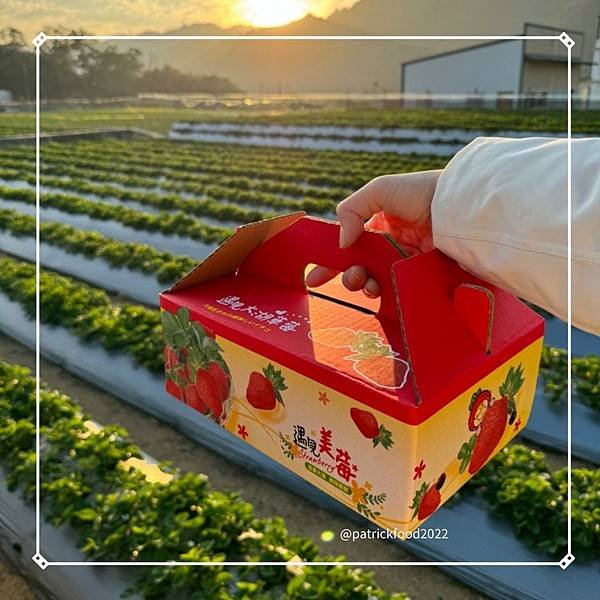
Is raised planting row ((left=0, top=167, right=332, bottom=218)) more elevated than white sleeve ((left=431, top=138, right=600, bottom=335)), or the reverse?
white sleeve ((left=431, top=138, right=600, bottom=335))

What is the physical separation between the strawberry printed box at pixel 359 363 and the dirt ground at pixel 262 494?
1262mm

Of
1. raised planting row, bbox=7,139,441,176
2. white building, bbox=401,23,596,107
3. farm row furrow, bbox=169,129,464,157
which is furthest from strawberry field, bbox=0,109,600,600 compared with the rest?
white building, bbox=401,23,596,107

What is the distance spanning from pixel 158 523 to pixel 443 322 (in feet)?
4.72

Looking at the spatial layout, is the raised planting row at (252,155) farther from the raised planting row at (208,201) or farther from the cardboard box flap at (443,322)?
the cardboard box flap at (443,322)

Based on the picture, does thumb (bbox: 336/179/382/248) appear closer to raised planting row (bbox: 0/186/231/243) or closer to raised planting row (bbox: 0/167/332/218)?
raised planting row (bbox: 0/186/231/243)

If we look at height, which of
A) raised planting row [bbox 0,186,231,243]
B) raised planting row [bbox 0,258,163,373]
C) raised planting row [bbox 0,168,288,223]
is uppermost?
raised planting row [bbox 0,168,288,223]

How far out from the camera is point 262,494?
8.03ft

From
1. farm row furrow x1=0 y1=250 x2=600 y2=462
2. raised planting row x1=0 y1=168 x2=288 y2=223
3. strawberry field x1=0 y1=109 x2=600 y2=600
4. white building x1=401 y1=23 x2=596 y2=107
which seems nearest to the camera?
strawberry field x1=0 y1=109 x2=600 y2=600

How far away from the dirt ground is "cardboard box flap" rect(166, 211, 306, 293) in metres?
1.41

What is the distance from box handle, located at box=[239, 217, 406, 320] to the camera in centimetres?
95

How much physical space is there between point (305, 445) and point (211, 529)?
1159mm

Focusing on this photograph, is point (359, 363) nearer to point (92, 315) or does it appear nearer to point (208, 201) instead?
point (92, 315)

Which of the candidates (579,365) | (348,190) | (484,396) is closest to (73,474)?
(484,396)

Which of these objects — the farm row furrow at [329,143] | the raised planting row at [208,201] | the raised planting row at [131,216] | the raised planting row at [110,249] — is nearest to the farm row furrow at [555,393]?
the raised planting row at [110,249]
